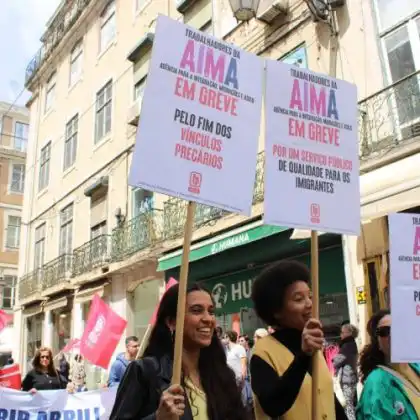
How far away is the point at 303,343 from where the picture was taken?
2.28 metres

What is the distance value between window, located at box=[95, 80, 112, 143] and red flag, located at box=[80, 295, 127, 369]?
1058 cm

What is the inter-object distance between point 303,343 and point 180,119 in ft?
3.68

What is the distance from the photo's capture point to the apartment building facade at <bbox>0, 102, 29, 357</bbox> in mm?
33000

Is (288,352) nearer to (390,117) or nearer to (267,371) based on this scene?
(267,371)

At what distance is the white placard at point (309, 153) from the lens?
9.01ft

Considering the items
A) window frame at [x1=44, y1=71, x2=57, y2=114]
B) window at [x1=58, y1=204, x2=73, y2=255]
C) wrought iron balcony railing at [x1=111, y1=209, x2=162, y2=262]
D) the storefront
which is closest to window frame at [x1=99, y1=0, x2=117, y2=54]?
window frame at [x1=44, y1=71, x2=57, y2=114]

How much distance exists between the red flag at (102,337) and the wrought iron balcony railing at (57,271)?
10.5 metres

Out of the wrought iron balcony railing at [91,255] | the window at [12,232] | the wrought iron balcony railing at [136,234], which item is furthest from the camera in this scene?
the window at [12,232]

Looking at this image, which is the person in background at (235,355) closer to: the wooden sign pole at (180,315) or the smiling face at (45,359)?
the smiling face at (45,359)

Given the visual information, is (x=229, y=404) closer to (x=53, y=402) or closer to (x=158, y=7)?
(x=53, y=402)

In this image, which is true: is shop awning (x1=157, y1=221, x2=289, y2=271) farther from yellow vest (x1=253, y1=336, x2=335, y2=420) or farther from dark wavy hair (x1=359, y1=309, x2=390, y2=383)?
yellow vest (x1=253, y1=336, x2=335, y2=420)

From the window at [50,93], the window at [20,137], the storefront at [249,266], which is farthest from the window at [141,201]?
the window at [20,137]

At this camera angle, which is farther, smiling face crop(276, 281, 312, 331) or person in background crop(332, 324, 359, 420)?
person in background crop(332, 324, 359, 420)

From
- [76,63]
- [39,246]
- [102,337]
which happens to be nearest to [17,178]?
[39,246]
